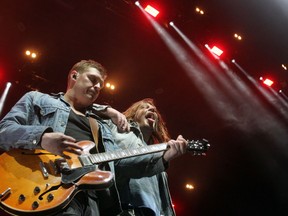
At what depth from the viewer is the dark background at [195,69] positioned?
8.27 metres

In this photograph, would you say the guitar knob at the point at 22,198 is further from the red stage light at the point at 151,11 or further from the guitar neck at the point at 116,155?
the red stage light at the point at 151,11

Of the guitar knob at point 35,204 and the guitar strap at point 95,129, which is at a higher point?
the guitar strap at point 95,129

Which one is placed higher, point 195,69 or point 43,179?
point 195,69

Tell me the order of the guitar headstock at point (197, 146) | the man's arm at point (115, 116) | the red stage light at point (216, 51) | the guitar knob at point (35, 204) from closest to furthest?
1. the guitar knob at point (35, 204)
2. the guitar headstock at point (197, 146)
3. the man's arm at point (115, 116)
4. the red stage light at point (216, 51)

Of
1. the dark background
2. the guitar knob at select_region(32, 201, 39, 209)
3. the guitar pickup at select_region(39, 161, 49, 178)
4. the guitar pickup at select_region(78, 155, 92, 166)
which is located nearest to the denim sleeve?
the guitar pickup at select_region(39, 161, 49, 178)

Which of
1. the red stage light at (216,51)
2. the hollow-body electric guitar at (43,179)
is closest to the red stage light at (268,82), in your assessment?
the red stage light at (216,51)

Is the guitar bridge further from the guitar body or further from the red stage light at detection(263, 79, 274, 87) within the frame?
the red stage light at detection(263, 79, 274, 87)

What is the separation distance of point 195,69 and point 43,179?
26.6 ft

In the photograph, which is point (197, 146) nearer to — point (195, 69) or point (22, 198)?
point (22, 198)

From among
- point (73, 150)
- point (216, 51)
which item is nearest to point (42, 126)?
point (73, 150)

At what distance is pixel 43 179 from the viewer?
Answer: 2.00 m

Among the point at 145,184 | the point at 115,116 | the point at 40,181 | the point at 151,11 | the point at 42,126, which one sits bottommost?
the point at 145,184

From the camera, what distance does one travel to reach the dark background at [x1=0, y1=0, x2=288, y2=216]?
27.1 feet

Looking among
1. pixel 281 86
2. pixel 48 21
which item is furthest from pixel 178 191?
pixel 48 21
